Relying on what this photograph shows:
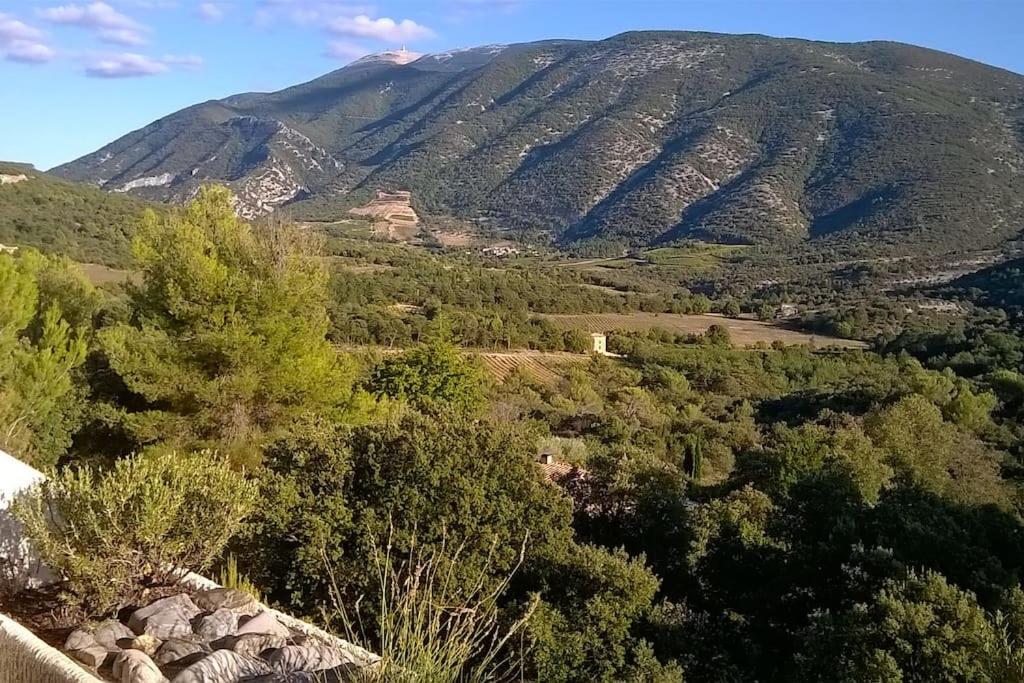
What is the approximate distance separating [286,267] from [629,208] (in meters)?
85.6

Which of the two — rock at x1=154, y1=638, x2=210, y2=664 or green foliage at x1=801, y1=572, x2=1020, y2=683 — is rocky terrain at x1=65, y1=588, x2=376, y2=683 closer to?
rock at x1=154, y1=638, x2=210, y2=664

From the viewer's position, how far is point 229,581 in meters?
5.98

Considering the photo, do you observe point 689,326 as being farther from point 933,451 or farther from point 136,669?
point 136,669

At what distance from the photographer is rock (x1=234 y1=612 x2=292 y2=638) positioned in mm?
4738

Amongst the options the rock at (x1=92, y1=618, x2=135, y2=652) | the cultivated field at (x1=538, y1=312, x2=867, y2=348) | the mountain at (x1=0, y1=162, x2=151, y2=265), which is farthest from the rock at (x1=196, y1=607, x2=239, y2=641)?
the cultivated field at (x1=538, y1=312, x2=867, y2=348)

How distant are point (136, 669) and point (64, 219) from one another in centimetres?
4533

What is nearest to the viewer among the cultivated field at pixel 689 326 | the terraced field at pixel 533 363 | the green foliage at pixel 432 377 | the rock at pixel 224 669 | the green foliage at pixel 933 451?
the rock at pixel 224 669

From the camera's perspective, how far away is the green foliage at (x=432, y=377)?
57.9 ft

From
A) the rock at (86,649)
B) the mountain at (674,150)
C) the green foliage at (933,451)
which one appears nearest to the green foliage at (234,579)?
the rock at (86,649)

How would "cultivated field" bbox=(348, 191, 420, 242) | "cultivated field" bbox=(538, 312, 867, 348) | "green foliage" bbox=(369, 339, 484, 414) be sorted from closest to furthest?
1. "green foliage" bbox=(369, 339, 484, 414)
2. "cultivated field" bbox=(538, 312, 867, 348)
3. "cultivated field" bbox=(348, 191, 420, 242)

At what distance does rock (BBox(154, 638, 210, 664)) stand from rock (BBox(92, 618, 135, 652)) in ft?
0.75

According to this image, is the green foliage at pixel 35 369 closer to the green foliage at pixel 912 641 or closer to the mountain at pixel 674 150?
the green foliage at pixel 912 641

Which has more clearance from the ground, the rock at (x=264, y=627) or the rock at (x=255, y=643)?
the rock at (x=255, y=643)

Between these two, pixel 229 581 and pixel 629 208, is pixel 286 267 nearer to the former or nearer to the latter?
pixel 229 581
